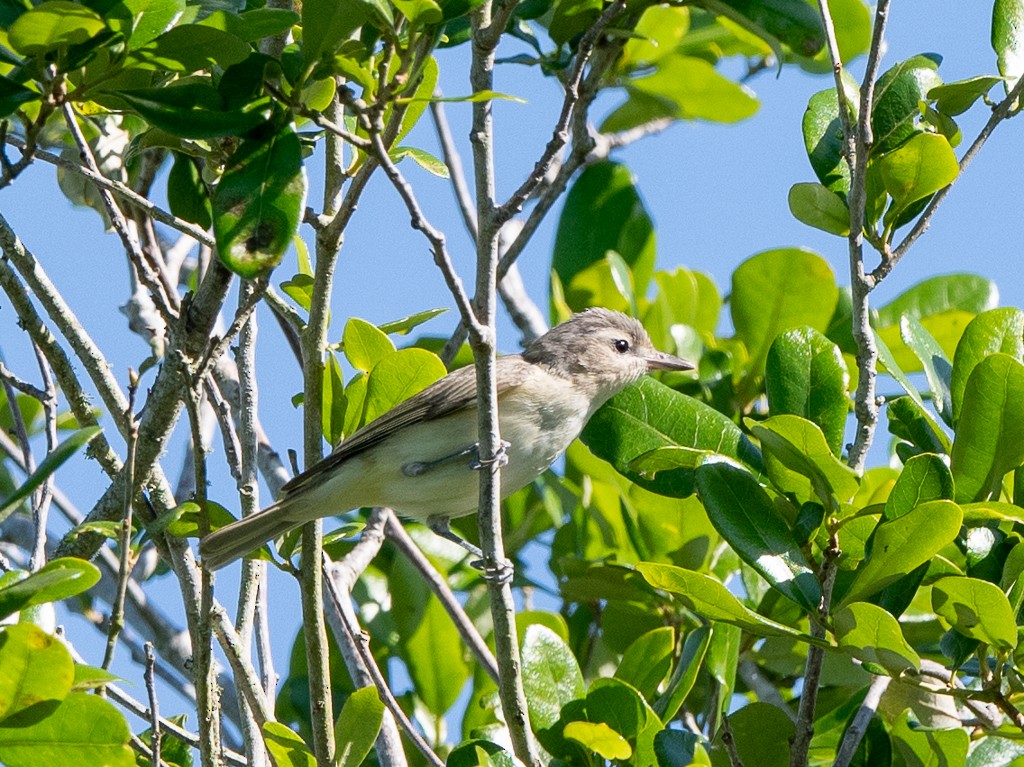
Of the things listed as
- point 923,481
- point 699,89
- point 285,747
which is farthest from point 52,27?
point 699,89

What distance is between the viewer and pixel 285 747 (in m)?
2.95

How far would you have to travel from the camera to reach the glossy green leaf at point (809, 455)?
2684 mm

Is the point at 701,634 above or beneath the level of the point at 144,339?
beneath

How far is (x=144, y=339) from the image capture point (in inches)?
174

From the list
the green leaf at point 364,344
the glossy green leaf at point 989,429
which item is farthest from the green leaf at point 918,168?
the green leaf at point 364,344

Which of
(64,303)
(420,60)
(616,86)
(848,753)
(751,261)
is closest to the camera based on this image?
(420,60)

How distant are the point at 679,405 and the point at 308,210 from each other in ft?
3.26

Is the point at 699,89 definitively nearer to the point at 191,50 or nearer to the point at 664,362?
the point at 664,362

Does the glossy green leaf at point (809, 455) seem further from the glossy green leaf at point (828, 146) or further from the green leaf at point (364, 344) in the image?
the green leaf at point (364, 344)

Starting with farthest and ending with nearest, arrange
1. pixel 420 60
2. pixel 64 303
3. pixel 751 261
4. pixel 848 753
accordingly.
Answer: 1. pixel 751 261
2. pixel 64 303
3. pixel 848 753
4. pixel 420 60

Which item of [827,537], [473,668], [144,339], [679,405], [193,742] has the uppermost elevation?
[144,339]

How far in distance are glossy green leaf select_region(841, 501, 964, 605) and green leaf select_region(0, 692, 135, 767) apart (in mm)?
1422

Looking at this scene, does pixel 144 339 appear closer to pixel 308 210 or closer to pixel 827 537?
pixel 308 210

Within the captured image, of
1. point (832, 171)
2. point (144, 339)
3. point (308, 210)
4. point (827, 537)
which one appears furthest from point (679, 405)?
Answer: point (144, 339)
